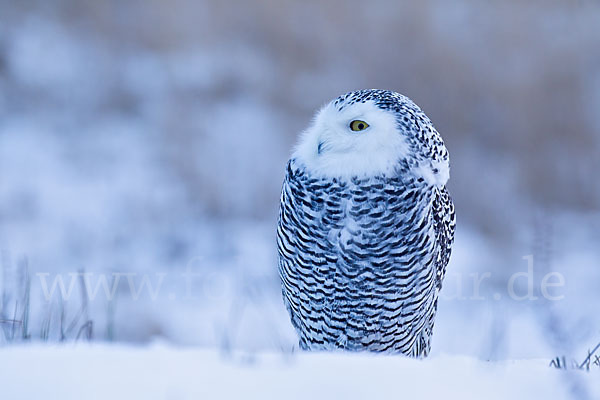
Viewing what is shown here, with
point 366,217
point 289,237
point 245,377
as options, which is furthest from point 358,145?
point 245,377

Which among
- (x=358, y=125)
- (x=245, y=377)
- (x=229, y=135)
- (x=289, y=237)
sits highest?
(x=229, y=135)

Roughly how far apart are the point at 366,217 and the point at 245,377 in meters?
1.23

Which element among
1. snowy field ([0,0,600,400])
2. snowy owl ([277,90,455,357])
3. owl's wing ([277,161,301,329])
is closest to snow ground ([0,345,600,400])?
snowy owl ([277,90,455,357])

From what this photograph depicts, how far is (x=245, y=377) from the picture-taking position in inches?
55.0

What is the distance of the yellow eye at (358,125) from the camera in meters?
2.56

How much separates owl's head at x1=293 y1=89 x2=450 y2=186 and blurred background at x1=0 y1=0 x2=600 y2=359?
17.9 ft

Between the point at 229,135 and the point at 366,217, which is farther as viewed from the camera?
the point at 229,135

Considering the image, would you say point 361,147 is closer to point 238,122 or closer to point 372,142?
point 372,142

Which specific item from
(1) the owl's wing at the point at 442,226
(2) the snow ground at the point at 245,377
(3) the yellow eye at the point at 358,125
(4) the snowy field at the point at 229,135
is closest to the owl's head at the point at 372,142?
(3) the yellow eye at the point at 358,125

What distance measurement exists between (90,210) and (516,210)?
21.7 feet

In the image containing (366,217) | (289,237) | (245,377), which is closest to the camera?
(245,377)

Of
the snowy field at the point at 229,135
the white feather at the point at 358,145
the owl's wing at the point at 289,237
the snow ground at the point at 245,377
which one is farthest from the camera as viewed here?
the snowy field at the point at 229,135

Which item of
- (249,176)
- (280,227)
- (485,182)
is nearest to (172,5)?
(249,176)

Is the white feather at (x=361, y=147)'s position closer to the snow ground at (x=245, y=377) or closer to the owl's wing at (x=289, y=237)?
the owl's wing at (x=289, y=237)
